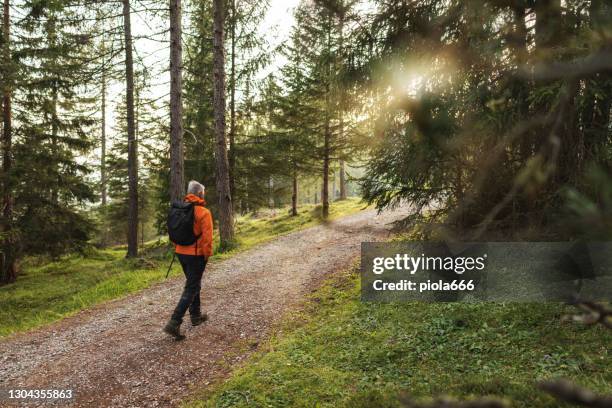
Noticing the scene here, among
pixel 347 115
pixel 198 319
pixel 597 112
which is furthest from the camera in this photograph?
pixel 347 115

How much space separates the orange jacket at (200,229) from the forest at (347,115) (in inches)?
119

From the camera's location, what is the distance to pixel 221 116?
13.7 m

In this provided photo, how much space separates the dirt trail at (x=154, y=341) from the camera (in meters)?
5.22

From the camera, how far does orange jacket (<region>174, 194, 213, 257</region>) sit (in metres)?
6.12

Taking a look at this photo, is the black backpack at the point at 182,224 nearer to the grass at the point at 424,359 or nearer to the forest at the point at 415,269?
the forest at the point at 415,269

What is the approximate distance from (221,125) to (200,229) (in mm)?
8375

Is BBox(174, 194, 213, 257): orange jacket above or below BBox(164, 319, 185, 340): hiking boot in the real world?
above

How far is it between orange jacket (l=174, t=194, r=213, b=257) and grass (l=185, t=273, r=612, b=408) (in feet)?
6.34

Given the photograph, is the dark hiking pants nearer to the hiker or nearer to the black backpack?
the hiker

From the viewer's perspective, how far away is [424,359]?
480 centimetres

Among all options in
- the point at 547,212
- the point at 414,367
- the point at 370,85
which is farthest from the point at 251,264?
the point at 547,212

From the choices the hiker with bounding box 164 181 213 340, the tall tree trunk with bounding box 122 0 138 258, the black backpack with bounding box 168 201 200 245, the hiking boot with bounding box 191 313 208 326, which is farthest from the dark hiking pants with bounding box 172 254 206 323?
the tall tree trunk with bounding box 122 0 138 258

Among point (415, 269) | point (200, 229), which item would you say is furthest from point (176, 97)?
point (415, 269)

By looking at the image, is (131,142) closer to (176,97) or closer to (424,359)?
(176,97)
